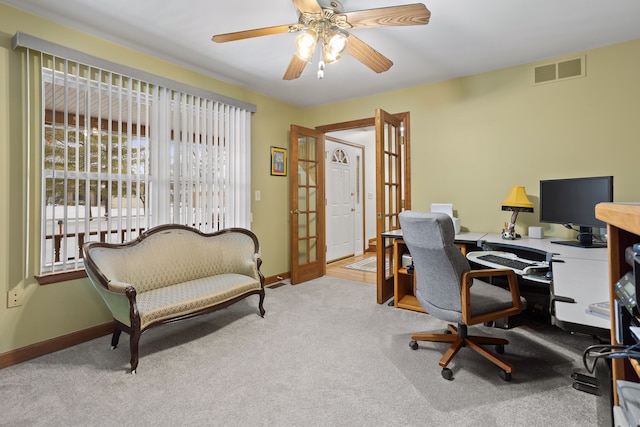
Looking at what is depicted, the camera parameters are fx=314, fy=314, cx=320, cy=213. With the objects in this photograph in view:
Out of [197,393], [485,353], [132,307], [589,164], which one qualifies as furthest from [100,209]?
[589,164]

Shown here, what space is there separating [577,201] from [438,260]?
1.52 metres

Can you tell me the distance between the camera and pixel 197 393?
181cm

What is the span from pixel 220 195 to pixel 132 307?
1597mm

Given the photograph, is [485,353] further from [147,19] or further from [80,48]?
[80,48]

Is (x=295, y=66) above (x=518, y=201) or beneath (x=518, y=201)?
above

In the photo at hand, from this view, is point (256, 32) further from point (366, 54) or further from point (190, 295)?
point (190, 295)

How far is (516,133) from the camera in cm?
315

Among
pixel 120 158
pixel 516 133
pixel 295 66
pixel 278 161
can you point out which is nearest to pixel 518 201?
pixel 516 133

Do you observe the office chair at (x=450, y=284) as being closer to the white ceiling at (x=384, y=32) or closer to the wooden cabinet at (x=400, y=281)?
the wooden cabinet at (x=400, y=281)

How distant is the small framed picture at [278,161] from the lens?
414cm

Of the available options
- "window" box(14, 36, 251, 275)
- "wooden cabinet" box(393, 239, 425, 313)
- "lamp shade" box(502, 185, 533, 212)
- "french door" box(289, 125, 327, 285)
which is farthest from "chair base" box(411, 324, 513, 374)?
"window" box(14, 36, 251, 275)

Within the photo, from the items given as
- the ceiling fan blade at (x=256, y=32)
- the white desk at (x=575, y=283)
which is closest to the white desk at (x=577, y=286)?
the white desk at (x=575, y=283)

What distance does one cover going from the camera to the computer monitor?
2361mm

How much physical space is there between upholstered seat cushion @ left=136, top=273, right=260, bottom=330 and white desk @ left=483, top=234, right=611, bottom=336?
7.30 ft
